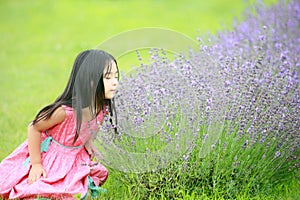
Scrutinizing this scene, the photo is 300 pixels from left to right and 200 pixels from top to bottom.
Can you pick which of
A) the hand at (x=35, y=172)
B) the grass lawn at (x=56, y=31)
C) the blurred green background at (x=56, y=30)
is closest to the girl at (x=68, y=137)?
the hand at (x=35, y=172)

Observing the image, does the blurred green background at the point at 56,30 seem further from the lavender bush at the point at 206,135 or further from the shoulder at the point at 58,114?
the lavender bush at the point at 206,135

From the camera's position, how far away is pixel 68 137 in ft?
9.95

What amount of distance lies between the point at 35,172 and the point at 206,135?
1.00 meters

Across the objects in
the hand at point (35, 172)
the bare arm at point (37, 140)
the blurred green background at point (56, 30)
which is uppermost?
the blurred green background at point (56, 30)

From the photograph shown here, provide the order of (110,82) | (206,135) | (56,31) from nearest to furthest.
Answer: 1. (206,135)
2. (110,82)
3. (56,31)

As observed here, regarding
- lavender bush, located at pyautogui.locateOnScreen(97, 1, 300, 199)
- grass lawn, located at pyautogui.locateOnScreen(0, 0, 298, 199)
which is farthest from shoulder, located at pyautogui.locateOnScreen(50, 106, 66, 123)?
grass lawn, located at pyautogui.locateOnScreen(0, 0, 298, 199)

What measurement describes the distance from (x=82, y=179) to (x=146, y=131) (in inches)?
18.8

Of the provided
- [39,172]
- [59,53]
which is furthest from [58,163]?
[59,53]

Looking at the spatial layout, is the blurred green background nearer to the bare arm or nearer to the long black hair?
the bare arm

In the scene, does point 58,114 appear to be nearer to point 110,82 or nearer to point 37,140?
point 37,140

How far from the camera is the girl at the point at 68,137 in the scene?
2932 millimetres

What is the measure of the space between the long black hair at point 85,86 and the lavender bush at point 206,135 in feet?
0.58

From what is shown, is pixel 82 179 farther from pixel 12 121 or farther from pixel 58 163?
pixel 12 121

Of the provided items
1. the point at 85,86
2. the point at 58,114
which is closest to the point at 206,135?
the point at 85,86
